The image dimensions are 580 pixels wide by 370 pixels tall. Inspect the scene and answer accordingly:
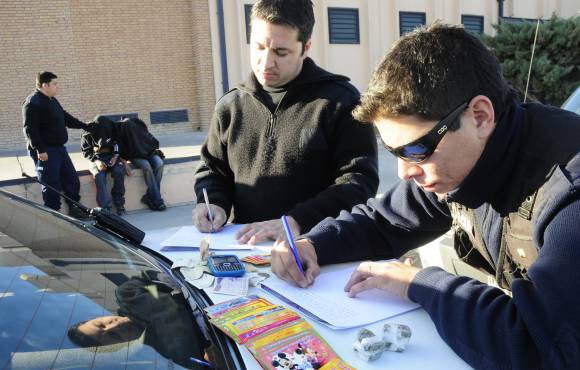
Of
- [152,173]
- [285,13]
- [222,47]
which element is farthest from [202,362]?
[222,47]

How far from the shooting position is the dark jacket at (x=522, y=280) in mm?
961

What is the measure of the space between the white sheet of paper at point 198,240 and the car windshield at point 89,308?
0.99 ft

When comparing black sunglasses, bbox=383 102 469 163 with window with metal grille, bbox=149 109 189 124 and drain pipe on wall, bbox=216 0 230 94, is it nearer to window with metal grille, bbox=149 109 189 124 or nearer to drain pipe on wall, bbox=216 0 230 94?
drain pipe on wall, bbox=216 0 230 94

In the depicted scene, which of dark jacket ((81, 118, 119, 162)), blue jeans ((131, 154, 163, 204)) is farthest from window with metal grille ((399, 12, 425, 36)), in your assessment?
dark jacket ((81, 118, 119, 162))

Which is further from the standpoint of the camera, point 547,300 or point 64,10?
point 64,10

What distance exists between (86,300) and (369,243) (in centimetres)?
92

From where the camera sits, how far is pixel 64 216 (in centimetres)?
175

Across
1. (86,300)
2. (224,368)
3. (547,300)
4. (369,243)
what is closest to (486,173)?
(547,300)

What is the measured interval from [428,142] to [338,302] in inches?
19.1

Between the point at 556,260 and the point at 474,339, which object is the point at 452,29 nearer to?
the point at 556,260

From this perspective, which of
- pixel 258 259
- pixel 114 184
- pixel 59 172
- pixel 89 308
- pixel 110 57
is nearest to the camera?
pixel 89 308

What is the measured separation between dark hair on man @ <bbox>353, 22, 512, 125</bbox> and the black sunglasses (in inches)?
0.6

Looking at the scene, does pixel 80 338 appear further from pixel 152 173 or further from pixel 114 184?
pixel 152 173

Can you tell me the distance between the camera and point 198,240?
1.93m
